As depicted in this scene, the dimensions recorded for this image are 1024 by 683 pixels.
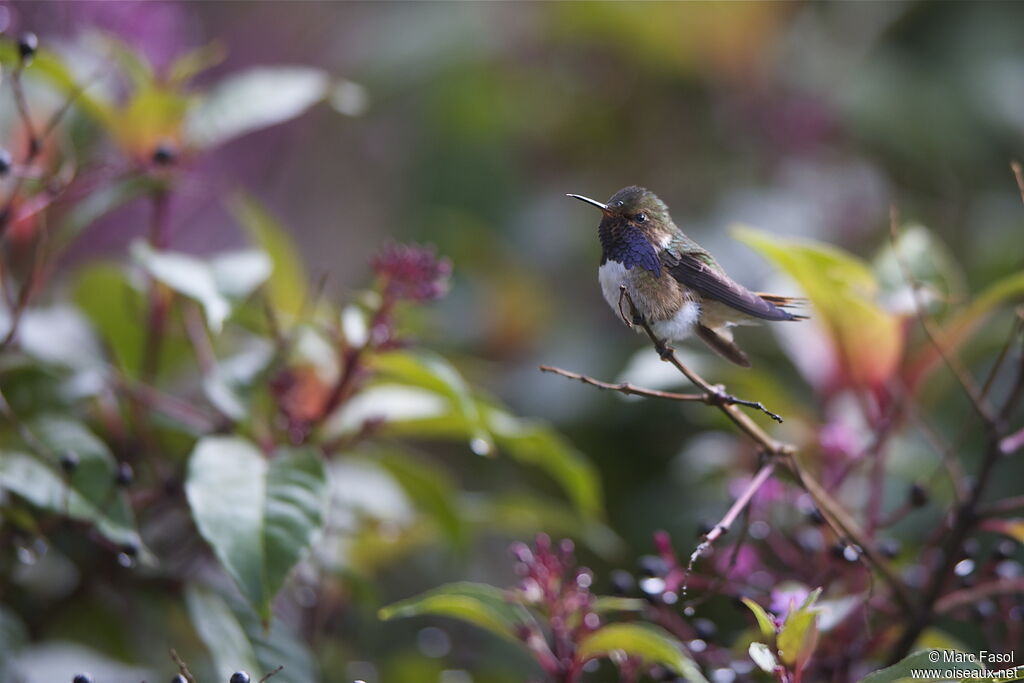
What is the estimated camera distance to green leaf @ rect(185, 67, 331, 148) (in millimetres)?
840

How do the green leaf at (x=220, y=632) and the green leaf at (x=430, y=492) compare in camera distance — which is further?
the green leaf at (x=430, y=492)

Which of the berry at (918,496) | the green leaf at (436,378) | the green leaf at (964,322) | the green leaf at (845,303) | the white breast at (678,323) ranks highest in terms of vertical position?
the green leaf at (964,322)

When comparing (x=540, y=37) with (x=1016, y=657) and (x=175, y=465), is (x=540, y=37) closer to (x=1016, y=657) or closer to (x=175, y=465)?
(x=175, y=465)

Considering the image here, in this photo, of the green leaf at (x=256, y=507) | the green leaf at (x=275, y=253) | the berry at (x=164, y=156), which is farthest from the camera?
the green leaf at (x=275, y=253)

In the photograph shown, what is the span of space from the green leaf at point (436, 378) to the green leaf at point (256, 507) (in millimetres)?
102

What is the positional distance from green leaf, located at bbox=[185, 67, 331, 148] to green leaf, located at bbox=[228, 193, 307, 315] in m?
0.07

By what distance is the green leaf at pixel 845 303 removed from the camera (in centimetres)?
73

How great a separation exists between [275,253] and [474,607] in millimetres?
464

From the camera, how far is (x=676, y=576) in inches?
25.1

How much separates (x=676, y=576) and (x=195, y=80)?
4.99 feet

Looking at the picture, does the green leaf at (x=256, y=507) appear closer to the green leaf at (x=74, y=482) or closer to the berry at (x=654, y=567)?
the green leaf at (x=74, y=482)

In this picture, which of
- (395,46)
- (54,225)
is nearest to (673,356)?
(54,225)

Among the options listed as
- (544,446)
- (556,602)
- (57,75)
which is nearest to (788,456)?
(556,602)

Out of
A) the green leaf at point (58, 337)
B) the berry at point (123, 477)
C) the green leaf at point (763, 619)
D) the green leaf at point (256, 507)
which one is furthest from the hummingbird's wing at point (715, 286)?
the green leaf at point (58, 337)
